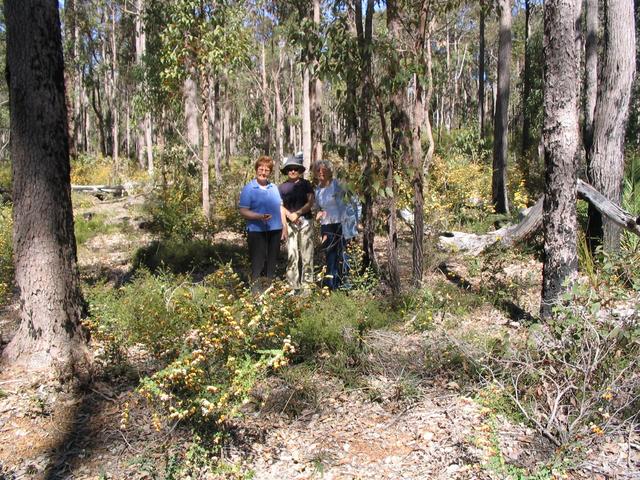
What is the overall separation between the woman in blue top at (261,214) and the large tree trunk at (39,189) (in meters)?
1.85

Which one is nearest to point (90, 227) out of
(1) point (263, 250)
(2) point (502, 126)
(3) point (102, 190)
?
(3) point (102, 190)

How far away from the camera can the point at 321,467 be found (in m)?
3.01

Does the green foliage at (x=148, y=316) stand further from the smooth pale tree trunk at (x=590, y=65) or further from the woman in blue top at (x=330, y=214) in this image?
the smooth pale tree trunk at (x=590, y=65)

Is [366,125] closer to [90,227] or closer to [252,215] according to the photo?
[252,215]

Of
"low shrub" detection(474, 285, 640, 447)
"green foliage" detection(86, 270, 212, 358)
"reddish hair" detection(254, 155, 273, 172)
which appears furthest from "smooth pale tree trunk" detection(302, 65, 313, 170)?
"low shrub" detection(474, 285, 640, 447)

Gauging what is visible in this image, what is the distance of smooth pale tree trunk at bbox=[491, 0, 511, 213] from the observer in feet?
33.2

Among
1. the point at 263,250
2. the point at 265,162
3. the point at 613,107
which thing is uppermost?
the point at 613,107

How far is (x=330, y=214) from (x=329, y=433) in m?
2.77

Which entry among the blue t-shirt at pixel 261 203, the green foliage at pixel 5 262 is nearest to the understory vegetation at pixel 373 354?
the green foliage at pixel 5 262

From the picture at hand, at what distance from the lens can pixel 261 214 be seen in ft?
17.8

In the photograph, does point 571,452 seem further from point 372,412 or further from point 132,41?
point 132,41

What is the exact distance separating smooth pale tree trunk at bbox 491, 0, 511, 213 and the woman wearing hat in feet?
17.7

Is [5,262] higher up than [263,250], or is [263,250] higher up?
[263,250]

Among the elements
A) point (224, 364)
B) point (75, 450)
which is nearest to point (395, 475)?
point (224, 364)
